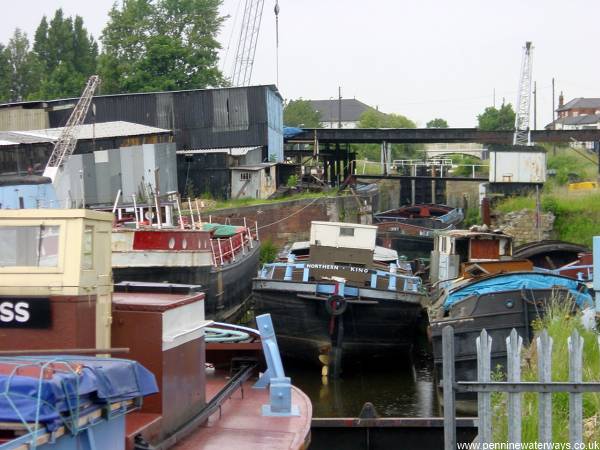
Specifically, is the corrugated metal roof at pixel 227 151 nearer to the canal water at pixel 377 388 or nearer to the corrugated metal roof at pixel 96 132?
the corrugated metal roof at pixel 96 132

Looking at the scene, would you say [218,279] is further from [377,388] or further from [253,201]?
[253,201]

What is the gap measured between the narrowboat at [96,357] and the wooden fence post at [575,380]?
305 centimetres

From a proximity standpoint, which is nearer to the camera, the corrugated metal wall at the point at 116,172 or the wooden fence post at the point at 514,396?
the wooden fence post at the point at 514,396

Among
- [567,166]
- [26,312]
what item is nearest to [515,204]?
[567,166]

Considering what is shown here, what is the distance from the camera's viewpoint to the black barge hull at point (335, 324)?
73.4 feet

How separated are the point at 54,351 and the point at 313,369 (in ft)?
55.2

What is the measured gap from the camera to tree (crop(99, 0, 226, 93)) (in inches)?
2400

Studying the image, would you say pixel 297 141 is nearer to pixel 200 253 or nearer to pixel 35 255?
pixel 200 253

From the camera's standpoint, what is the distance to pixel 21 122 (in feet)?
152

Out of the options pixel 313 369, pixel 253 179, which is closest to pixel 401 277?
pixel 313 369

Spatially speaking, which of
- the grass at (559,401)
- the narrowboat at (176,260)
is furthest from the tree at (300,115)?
the grass at (559,401)

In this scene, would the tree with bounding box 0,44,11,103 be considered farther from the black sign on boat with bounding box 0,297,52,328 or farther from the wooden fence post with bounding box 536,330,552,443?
the wooden fence post with bounding box 536,330,552,443

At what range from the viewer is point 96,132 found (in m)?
40.1

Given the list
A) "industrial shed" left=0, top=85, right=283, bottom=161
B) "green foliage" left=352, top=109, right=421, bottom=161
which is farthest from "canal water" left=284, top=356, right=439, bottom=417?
"green foliage" left=352, top=109, right=421, bottom=161
